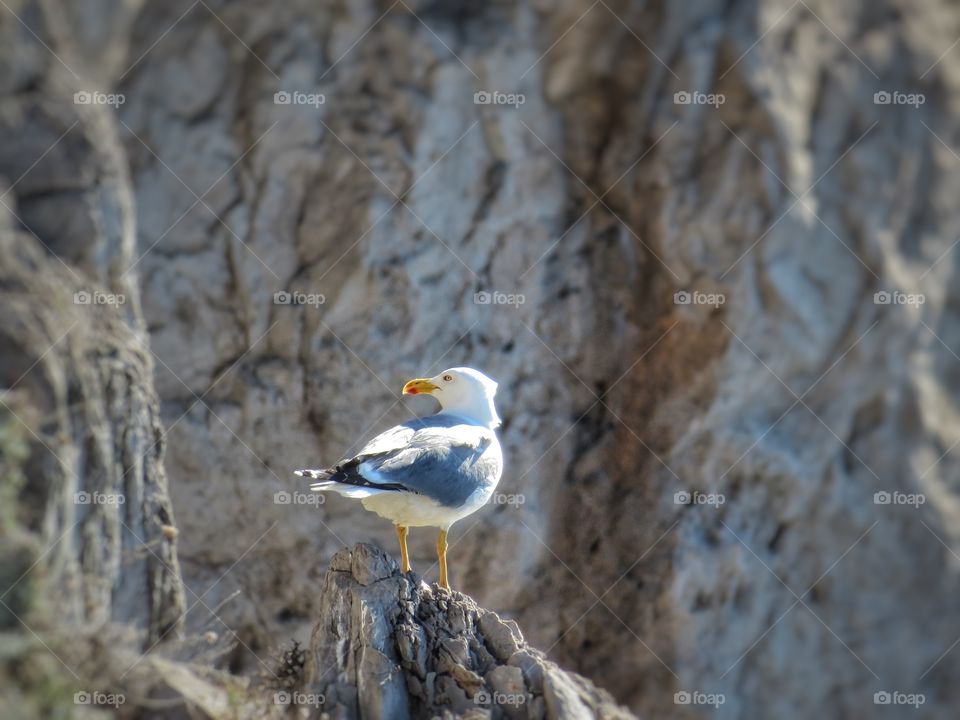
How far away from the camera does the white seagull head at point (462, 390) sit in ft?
18.8

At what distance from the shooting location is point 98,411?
463 centimetres

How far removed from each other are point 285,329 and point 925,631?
17.2 ft
